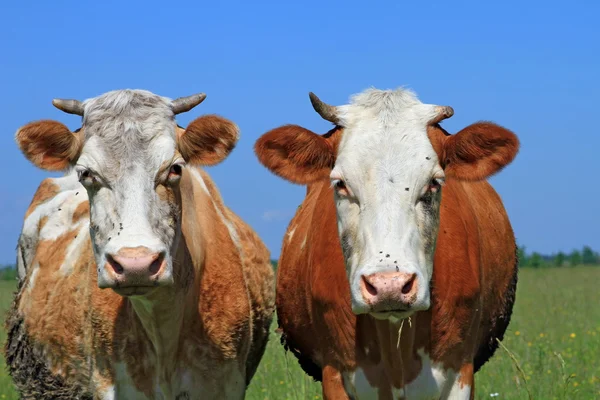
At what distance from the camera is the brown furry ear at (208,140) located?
6.11 metres

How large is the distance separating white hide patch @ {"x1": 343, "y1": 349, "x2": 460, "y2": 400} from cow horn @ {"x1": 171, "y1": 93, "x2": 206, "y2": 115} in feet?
6.89

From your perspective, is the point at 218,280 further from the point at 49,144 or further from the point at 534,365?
the point at 534,365

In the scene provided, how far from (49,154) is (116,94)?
2.03 ft

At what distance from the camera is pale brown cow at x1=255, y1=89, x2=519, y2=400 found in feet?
16.4

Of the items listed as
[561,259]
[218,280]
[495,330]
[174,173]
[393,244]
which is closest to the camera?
[393,244]

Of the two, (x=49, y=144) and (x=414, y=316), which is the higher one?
(x=49, y=144)

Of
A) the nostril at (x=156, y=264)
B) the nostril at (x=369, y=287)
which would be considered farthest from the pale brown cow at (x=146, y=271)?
the nostril at (x=369, y=287)

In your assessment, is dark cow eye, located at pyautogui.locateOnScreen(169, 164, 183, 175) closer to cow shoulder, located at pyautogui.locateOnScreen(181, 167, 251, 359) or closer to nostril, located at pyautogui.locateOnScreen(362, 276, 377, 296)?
A: cow shoulder, located at pyautogui.locateOnScreen(181, 167, 251, 359)

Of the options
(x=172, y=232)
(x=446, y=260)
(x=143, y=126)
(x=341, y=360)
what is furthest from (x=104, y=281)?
(x=446, y=260)

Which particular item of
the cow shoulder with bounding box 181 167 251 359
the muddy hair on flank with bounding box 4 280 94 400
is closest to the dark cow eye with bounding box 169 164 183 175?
the cow shoulder with bounding box 181 167 251 359

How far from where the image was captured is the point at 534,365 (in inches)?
376

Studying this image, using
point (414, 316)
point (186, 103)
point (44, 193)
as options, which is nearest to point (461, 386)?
point (414, 316)

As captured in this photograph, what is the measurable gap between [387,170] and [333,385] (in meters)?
1.54

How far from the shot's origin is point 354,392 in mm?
5766
